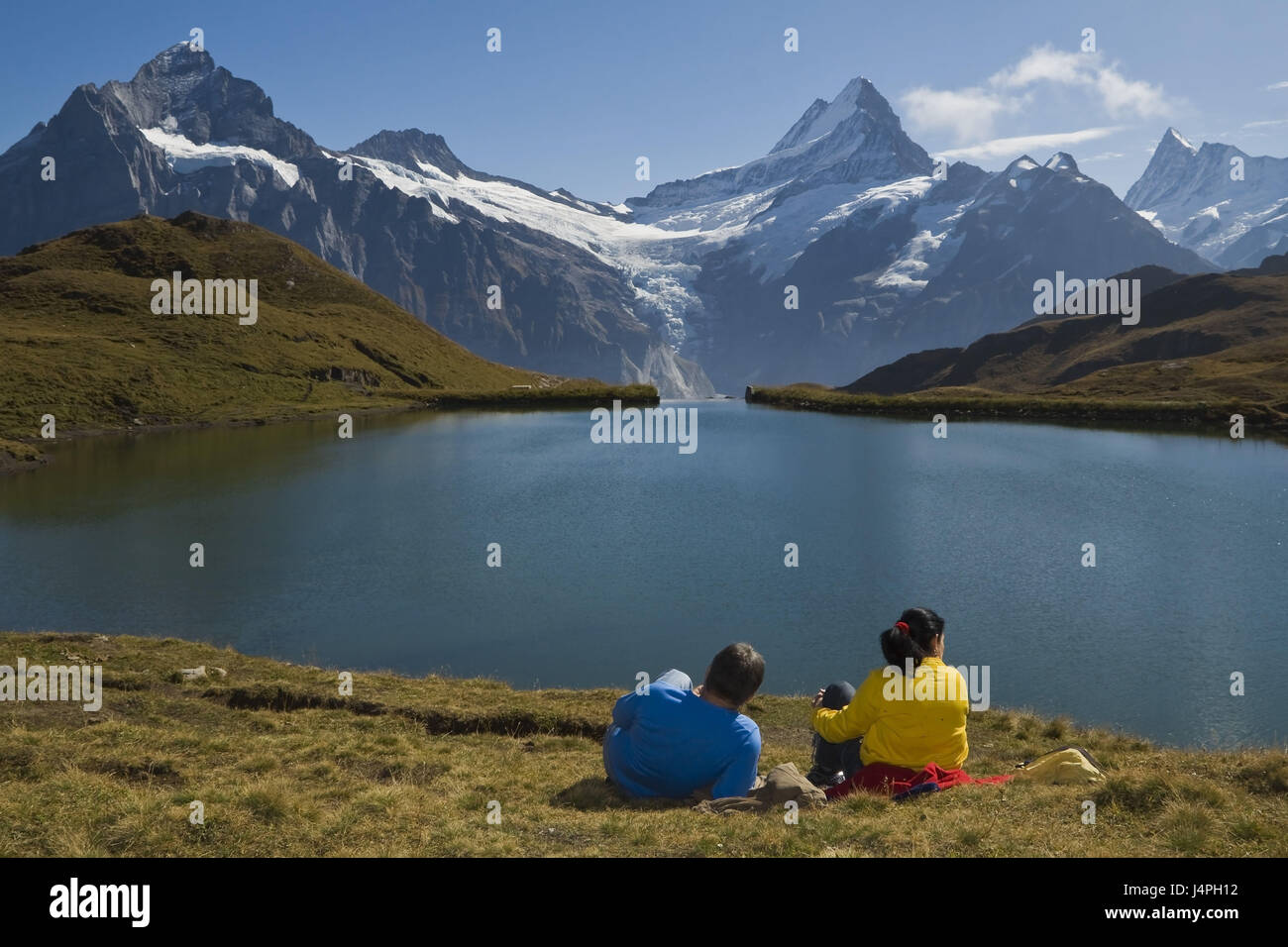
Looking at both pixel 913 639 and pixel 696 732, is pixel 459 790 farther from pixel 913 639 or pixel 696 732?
pixel 913 639

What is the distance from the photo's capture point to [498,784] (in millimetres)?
13984

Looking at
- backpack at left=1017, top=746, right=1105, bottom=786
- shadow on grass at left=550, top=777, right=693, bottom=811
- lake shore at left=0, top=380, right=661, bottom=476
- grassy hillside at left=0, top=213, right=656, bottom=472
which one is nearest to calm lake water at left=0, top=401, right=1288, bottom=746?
lake shore at left=0, top=380, right=661, bottom=476

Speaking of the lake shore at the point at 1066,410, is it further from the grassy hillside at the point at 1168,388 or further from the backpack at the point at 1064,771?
the backpack at the point at 1064,771

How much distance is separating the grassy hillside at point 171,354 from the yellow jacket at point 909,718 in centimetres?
8959

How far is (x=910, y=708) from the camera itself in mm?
11844

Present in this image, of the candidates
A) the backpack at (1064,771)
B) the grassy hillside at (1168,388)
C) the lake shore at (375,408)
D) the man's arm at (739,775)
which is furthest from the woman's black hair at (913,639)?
the grassy hillside at (1168,388)

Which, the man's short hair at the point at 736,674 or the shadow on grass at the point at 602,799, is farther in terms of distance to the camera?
the shadow on grass at the point at 602,799

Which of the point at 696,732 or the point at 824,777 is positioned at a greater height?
the point at 696,732

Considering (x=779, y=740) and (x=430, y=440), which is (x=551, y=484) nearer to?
(x=430, y=440)

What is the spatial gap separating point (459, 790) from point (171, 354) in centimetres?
14558

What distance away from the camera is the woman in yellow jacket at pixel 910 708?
38.3 ft

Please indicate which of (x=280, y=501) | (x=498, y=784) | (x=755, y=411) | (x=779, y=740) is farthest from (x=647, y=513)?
(x=755, y=411)

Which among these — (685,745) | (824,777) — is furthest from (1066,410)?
(685,745)
